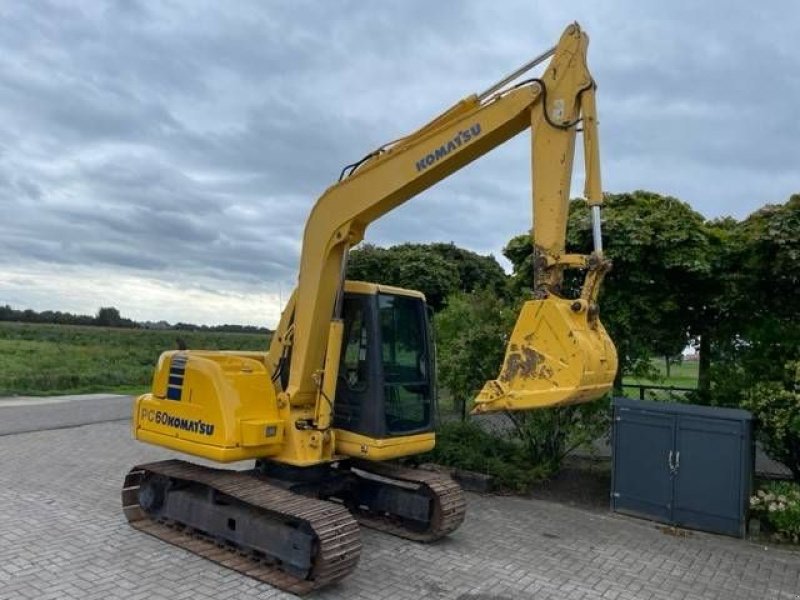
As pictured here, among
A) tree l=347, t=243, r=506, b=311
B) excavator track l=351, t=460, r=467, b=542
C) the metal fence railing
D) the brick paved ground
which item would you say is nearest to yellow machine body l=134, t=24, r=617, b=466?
excavator track l=351, t=460, r=467, b=542

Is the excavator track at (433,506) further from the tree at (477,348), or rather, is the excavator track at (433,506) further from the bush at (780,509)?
the bush at (780,509)

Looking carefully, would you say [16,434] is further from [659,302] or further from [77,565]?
[659,302]

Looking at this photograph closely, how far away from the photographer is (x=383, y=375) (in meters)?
6.64

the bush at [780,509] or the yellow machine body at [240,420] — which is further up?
the yellow machine body at [240,420]

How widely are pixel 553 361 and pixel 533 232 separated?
122cm

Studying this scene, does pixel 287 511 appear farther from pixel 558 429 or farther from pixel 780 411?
pixel 780 411

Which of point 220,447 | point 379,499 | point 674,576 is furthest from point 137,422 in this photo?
point 674,576

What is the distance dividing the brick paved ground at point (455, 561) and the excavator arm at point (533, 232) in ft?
5.30

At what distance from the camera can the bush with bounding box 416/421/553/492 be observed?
30.7 ft

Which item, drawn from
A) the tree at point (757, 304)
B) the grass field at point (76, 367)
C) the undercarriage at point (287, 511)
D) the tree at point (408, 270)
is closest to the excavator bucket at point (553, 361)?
the undercarriage at point (287, 511)

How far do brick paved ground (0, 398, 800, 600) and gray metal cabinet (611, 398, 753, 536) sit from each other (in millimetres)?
252

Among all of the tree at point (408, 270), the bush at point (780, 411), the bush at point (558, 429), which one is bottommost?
the bush at point (558, 429)

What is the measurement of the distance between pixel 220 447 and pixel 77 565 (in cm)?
153

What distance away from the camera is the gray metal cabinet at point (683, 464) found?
25.2 ft
